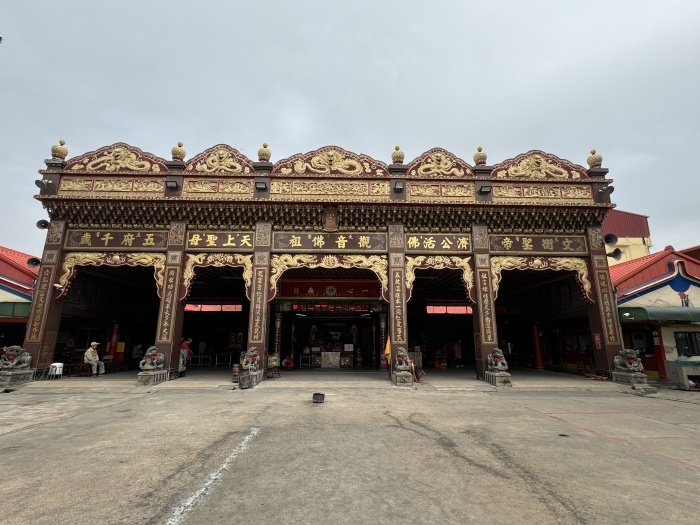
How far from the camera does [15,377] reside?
11.4m

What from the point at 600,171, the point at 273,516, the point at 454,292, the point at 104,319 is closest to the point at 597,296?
the point at 600,171

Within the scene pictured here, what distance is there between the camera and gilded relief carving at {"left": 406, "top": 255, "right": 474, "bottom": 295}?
44.4 feet

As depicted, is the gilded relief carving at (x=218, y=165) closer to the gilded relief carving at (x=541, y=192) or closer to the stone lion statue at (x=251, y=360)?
the stone lion statue at (x=251, y=360)

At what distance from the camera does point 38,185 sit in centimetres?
1352

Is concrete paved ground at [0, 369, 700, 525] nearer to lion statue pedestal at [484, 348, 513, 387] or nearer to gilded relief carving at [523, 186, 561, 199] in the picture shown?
lion statue pedestal at [484, 348, 513, 387]

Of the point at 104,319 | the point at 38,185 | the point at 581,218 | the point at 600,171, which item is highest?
the point at 600,171

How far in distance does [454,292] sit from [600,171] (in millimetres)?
8761

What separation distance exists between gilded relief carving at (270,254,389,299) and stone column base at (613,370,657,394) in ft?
29.0

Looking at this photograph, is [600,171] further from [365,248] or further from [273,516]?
[273,516]

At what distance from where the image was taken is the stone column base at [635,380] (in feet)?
36.0

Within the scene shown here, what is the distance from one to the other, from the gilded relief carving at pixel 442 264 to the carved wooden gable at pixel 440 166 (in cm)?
343

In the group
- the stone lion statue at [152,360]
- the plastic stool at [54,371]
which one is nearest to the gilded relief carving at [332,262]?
the stone lion statue at [152,360]

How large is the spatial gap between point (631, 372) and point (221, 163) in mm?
17108

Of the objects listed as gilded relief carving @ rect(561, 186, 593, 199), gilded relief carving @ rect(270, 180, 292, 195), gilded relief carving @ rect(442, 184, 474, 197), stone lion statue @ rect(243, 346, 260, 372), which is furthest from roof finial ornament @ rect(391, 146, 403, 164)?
stone lion statue @ rect(243, 346, 260, 372)
